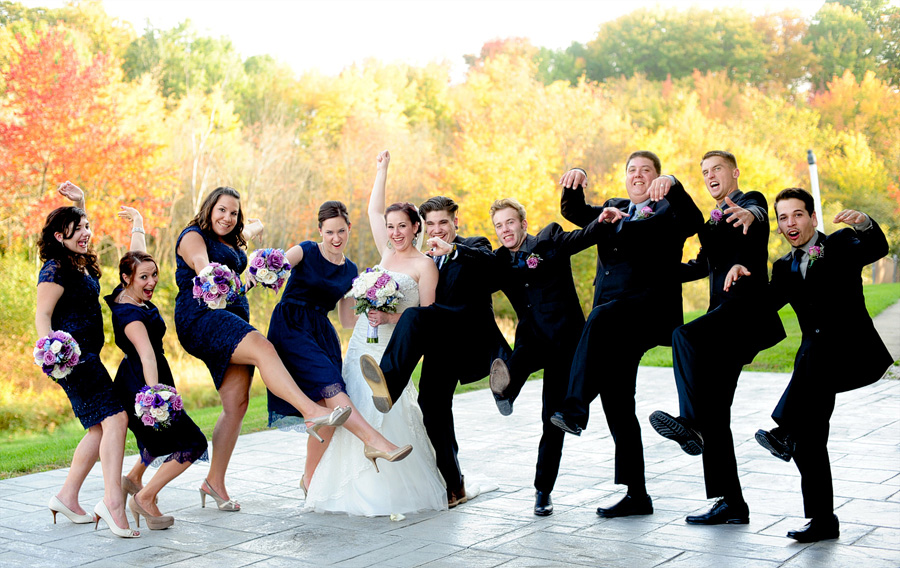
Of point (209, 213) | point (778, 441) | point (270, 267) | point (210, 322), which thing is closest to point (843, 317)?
point (778, 441)

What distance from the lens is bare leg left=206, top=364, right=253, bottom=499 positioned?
252 inches

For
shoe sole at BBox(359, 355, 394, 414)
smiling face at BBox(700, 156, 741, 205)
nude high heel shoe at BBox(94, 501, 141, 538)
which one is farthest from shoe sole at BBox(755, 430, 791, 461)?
nude high heel shoe at BBox(94, 501, 141, 538)

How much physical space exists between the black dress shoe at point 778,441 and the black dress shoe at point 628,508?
3.45ft

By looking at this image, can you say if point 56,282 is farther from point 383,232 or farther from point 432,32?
point 432,32

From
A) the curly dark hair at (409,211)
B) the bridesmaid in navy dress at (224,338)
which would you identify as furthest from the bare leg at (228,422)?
the curly dark hair at (409,211)

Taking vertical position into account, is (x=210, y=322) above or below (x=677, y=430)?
above

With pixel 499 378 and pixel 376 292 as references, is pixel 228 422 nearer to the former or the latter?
pixel 376 292

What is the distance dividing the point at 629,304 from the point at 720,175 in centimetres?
101

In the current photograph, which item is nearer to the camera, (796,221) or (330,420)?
(796,221)

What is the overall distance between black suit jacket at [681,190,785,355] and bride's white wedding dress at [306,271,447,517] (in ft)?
6.72

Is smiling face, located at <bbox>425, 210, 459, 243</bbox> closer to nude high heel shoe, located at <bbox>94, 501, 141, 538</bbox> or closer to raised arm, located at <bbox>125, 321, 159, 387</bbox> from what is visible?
raised arm, located at <bbox>125, 321, 159, 387</bbox>

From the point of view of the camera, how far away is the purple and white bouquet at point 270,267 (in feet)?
20.4

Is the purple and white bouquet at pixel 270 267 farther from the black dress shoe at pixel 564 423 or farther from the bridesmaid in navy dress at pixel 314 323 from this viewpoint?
the black dress shoe at pixel 564 423

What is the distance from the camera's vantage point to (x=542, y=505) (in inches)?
239
